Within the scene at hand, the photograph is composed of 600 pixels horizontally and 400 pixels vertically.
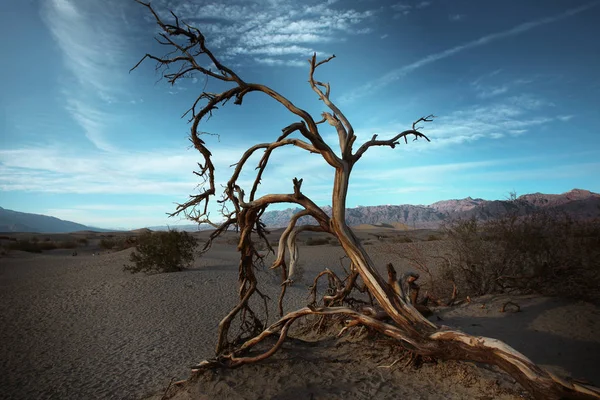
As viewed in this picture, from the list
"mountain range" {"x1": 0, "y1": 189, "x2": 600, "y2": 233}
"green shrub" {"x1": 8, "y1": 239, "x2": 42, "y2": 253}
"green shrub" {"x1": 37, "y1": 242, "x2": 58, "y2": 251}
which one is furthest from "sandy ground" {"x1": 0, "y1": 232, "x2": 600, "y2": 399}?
"green shrub" {"x1": 37, "y1": 242, "x2": 58, "y2": 251}

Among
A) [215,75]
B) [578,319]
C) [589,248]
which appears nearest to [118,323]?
[215,75]

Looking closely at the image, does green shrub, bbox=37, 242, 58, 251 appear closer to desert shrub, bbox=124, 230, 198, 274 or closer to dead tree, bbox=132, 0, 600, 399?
desert shrub, bbox=124, 230, 198, 274

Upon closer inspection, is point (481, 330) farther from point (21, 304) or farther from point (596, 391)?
point (21, 304)

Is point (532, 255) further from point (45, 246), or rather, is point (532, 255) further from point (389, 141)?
point (45, 246)

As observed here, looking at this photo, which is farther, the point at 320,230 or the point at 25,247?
the point at 25,247

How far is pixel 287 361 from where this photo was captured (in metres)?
4.28

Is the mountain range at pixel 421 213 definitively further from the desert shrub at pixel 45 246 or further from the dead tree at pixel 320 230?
the desert shrub at pixel 45 246

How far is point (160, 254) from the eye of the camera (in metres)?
12.5

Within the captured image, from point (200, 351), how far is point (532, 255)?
6.91 m

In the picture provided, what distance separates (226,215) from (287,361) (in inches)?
85.1

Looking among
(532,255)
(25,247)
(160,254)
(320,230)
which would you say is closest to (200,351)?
(320,230)

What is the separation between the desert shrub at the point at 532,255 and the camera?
244 inches

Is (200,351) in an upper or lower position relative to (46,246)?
lower

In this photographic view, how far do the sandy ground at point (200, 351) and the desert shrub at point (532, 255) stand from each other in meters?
0.42
